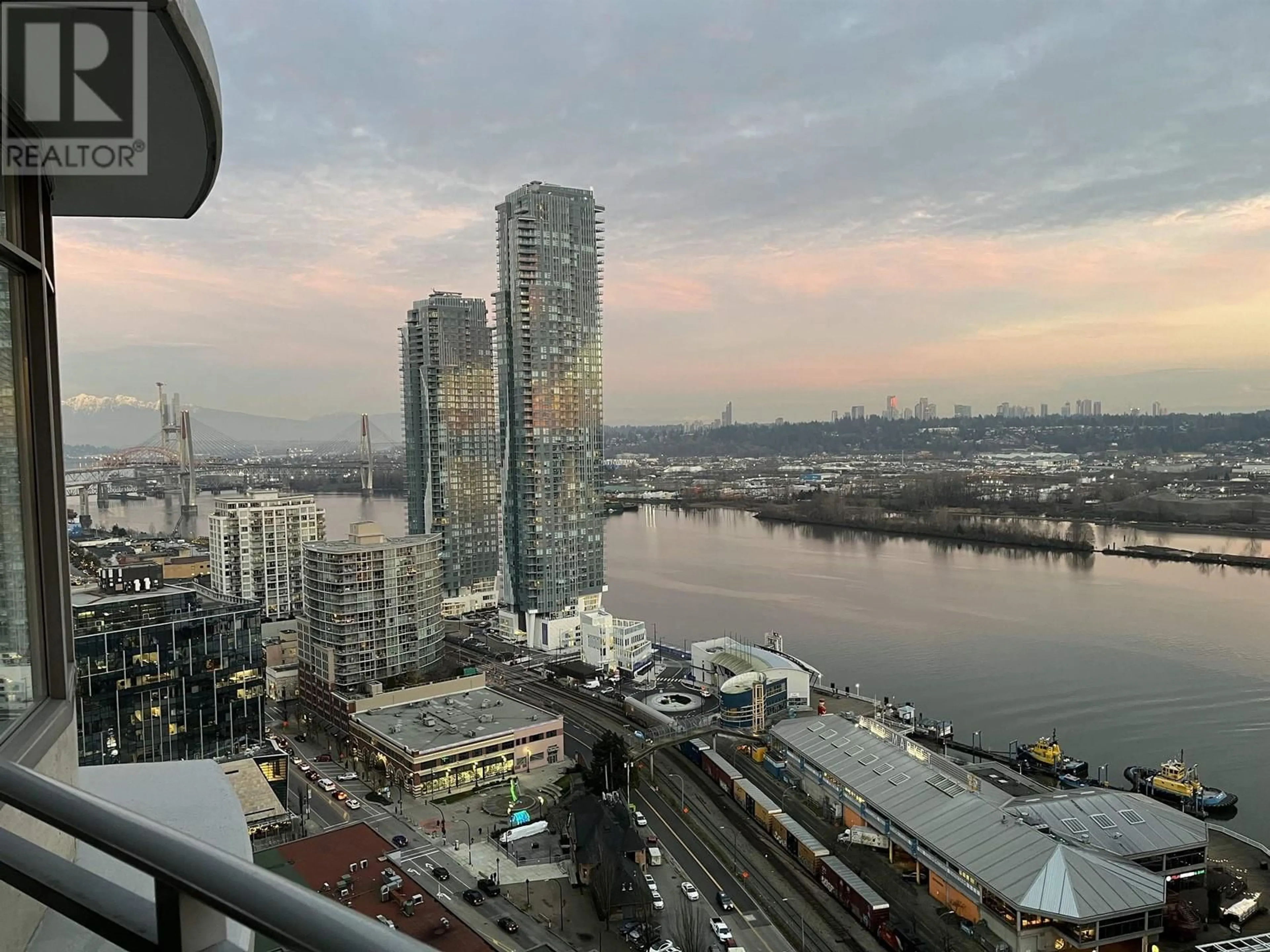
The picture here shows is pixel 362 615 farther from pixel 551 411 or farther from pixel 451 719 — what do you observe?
pixel 551 411

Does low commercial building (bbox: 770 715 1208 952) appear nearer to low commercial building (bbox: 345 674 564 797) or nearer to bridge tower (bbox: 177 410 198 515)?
low commercial building (bbox: 345 674 564 797)

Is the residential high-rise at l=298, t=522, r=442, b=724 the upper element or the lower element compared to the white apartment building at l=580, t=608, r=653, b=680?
upper

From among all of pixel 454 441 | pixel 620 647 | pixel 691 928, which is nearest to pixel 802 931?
pixel 691 928

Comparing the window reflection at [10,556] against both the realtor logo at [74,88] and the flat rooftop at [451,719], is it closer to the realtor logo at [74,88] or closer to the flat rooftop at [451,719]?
the realtor logo at [74,88]

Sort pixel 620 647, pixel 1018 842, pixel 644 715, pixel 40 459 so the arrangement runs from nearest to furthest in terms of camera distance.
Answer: pixel 40 459 < pixel 1018 842 < pixel 644 715 < pixel 620 647

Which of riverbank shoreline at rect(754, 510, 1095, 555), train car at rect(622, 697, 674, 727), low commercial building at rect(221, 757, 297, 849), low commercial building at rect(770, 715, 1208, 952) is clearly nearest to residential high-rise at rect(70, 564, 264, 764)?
low commercial building at rect(221, 757, 297, 849)

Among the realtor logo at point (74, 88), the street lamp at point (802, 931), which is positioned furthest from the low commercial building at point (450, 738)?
the realtor logo at point (74, 88)
